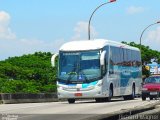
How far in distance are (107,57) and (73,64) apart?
2106 millimetres

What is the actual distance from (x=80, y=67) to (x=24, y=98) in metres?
7.04

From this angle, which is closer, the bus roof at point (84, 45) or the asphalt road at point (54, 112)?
the asphalt road at point (54, 112)

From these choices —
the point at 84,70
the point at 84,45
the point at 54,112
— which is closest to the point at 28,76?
the point at 84,45

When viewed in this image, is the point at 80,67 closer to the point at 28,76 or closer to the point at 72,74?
the point at 72,74

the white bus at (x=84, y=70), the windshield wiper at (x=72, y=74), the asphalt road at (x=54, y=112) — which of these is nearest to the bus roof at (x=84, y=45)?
the white bus at (x=84, y=70)

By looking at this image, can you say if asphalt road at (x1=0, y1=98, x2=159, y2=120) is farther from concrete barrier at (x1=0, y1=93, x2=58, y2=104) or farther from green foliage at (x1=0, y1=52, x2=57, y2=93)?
green foliage at (x1=0, y1=52, x2=57, y2=93)

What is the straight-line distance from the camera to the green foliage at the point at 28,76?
4928 centimetres

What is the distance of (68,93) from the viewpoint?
32.5 m

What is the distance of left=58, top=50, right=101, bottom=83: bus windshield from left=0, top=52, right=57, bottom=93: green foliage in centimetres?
1309

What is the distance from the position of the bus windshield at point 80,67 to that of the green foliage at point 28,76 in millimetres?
13093

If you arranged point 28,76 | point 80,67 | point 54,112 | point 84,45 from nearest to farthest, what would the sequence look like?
point 54,112
point 80,67
point 84,45
point 28,76

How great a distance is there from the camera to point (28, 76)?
206 ft

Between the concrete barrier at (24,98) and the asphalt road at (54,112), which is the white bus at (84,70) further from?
the asphalt road at (54,112)

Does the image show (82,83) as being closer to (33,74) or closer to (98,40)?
(98,40)
